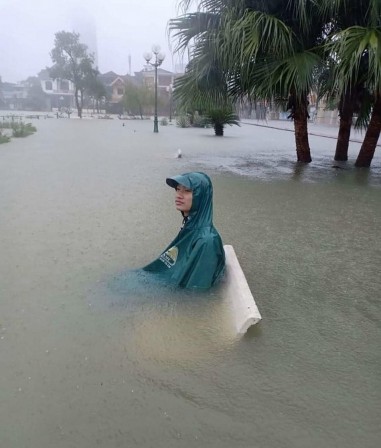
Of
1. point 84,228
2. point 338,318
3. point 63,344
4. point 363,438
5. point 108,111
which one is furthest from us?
point 108,111

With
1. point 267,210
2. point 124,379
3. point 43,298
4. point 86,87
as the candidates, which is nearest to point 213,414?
point 124,379

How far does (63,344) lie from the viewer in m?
2.42

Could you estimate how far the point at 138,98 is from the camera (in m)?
42.3

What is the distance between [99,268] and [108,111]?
57042mm

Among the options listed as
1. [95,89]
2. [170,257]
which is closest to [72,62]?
[95,89]

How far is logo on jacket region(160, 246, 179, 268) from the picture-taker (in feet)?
10.0

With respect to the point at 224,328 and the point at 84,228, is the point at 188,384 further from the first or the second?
the point at 84,228

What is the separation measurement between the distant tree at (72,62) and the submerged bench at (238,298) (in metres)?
48.5

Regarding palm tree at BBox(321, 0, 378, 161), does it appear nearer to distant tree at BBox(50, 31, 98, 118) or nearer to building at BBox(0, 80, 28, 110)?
distant tree at BBox(50, 31, 98, 118)

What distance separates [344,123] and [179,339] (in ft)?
29.7

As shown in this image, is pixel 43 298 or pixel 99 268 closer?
pixel 43 298

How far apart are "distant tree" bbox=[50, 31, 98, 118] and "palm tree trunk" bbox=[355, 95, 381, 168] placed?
1701 inches

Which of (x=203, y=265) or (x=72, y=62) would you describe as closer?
(x=203, y=265)

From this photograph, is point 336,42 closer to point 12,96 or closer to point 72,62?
point 72,62
